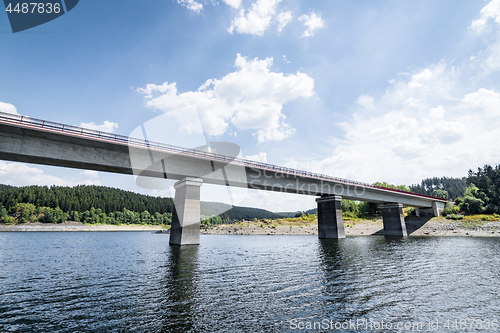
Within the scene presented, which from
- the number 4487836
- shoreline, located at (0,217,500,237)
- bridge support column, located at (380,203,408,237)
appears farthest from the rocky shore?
the number 4487836

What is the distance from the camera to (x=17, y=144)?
26031 mm

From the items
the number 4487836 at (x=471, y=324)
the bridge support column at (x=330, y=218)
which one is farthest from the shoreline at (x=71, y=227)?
the number 4487836 at (x=471, y=324)

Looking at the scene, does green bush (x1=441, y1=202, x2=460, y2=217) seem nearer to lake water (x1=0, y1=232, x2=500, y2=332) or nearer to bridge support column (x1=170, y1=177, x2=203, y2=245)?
lake water (x1=0, y1=232, x2=500, y2=332)

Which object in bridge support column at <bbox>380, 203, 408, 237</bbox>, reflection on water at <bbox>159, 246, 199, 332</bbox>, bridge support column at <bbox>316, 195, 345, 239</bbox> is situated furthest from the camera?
bridge support column at <bbox>380, 203, 408, 237</bbox>

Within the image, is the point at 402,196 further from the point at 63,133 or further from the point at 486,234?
the point at 63,133

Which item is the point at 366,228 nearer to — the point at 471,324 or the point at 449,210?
the point at 449,210

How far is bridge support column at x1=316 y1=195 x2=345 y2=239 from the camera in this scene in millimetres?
53531

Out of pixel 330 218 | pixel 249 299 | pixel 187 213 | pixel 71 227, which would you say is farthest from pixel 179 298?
pixel 71 227

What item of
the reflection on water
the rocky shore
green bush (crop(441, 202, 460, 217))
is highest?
green bush (crop(441, 202, 460, 217))

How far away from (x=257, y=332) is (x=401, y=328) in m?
5.24

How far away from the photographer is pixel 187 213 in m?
36.6

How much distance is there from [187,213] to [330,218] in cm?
3342

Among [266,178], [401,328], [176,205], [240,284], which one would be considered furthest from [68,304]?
[266,178]

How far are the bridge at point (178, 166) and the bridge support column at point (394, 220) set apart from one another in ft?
58.7
